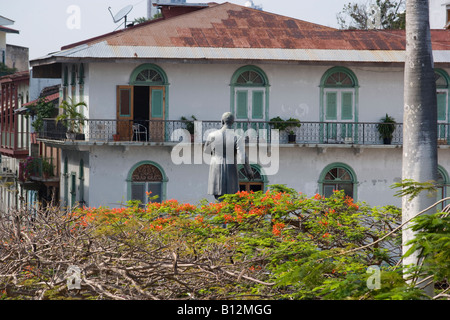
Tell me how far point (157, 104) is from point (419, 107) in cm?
1964

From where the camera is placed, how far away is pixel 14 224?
33.7 ft

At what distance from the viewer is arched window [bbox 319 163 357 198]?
30188 millimetres

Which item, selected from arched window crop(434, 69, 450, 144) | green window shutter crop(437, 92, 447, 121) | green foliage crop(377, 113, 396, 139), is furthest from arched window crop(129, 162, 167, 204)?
green window shutter crop(437, 92, 447, 121)

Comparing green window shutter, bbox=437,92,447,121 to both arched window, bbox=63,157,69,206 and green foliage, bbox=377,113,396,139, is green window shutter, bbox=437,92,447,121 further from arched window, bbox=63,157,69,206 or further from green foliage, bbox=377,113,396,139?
arched window, bbox=63,157,69,206

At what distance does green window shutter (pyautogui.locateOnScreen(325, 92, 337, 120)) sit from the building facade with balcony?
4 centimetres

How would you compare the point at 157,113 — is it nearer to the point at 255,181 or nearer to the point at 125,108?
the point at 125,108

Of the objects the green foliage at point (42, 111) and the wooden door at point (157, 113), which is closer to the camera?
the wooden door at point (157, 113)

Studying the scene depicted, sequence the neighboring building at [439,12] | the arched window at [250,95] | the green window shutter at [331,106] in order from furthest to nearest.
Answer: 1. the neighboring building at [439,12]
2. the green window shutter at [331,106]
3. the arched window at [250,95]

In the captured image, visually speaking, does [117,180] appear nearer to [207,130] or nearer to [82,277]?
[207,130]

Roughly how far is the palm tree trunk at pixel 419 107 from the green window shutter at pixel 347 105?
792 inches

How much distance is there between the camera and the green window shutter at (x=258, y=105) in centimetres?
2995

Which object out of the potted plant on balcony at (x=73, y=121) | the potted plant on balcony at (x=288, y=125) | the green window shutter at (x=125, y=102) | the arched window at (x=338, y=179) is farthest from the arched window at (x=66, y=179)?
the arched window at (x=338, y=179)

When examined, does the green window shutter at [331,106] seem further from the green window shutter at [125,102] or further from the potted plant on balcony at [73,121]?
the potted plant on balcony at [73,121]
